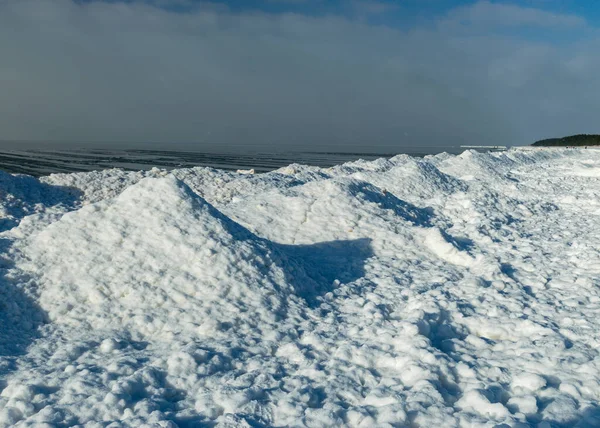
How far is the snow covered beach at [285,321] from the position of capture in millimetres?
4457

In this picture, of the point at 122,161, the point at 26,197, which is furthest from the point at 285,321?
the point at 122,161

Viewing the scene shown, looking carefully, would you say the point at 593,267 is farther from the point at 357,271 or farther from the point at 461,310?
the point at 357,271

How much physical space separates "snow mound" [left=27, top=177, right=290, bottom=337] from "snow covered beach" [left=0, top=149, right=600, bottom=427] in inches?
1.1

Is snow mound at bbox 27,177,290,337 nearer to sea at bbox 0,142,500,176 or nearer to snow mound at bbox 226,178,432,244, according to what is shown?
snow mound at bbox 226,178,432,244

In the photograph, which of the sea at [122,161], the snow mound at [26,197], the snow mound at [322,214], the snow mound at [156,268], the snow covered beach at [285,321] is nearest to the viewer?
the snow covered beach at [285,321]

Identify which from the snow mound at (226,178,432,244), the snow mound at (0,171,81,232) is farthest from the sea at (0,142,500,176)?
the snow mound at (226,178,432,244)

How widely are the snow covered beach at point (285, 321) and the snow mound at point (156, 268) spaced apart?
27 millimetres

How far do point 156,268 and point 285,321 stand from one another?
2.31 meters

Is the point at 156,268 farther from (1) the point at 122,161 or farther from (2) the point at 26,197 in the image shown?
(1) the point at 122,161

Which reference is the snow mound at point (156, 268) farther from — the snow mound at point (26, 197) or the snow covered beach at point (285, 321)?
the snow mound at point (26, 197)

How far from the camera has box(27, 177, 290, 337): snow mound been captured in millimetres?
6465

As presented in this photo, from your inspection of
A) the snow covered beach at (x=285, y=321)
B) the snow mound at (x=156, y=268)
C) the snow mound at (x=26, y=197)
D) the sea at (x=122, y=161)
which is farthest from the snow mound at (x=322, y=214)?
the sea at (x=122, y=161)

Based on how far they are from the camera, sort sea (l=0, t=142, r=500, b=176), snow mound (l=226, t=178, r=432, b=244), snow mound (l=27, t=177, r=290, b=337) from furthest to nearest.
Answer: sea (l=0, t=142, r=500, b=176), snow mound (l=226, t=178, r=432, b=244), snow mound (l=27, t=177, r=290, b=337)

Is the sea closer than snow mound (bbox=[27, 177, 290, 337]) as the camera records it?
No
